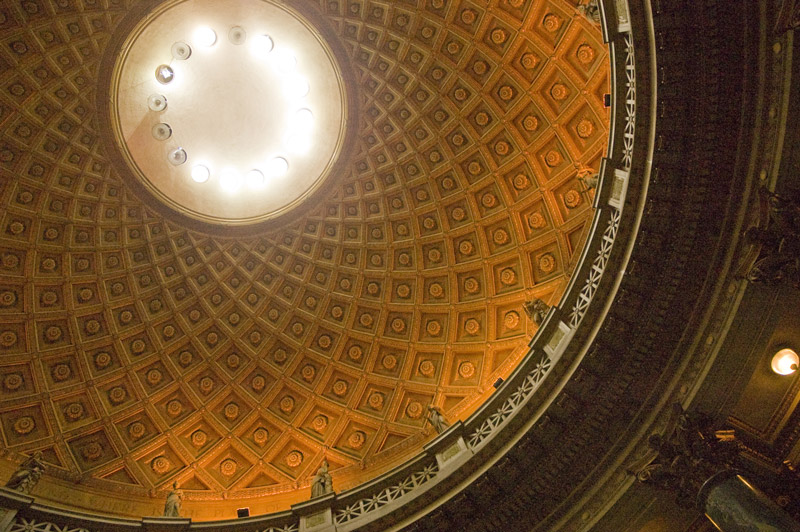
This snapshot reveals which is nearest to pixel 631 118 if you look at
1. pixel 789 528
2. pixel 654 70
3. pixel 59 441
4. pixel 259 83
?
pixel 654 70

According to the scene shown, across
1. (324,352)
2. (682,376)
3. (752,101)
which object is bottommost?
(682,376)

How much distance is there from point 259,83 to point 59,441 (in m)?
17.3

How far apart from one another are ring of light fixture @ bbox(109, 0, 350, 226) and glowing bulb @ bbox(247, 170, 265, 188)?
0.05 m

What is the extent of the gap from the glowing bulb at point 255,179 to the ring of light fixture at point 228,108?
0.05m

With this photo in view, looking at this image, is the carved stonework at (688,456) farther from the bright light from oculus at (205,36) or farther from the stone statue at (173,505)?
the bright light from oculus at (205,36)

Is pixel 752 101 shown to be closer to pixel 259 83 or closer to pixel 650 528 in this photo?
pixel 650 528

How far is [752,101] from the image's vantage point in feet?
41.4

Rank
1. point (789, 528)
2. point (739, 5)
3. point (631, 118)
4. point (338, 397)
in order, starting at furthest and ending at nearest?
1. point (338, 397)
2. point (631, 118)
3. point (739, 5)
4. point (789, 528)

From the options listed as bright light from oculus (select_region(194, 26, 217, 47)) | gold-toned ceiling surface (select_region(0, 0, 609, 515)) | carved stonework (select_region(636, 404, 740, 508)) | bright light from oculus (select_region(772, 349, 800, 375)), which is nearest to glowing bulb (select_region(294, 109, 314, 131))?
gold-toned ceiling surface (select_region(0, 0, 609, 515))

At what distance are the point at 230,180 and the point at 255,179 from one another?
1161mm

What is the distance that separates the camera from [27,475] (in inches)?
651

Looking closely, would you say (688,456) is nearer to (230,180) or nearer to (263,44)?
(230,180)

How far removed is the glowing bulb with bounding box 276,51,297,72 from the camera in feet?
81.9

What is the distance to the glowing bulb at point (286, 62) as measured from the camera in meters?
25.0
